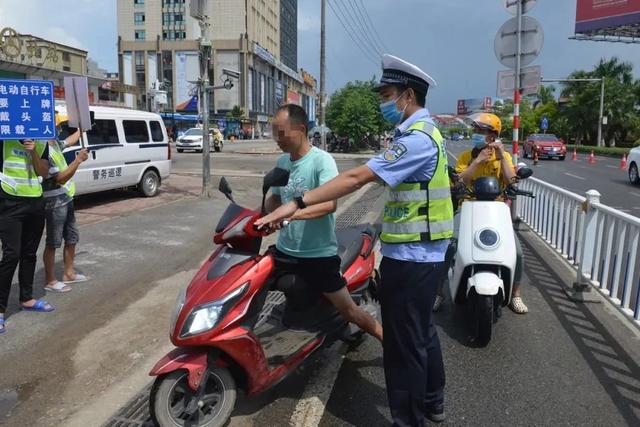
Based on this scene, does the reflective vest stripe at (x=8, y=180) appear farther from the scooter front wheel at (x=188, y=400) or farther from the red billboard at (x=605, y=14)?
the red billboard at (x=605, y=14)

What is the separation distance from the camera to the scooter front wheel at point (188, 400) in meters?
2.60

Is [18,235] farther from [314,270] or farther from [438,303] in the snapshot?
[438,303]

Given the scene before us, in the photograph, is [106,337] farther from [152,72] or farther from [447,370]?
[152,72]

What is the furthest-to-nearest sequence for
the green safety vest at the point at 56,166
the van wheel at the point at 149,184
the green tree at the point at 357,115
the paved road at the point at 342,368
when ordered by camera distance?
the green tree at the point at 357,115 < the van wheel at the point at 149,184 < the green safety vest at the point at 56,166 < the paved road at the point at 342,368

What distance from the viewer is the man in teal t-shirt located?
311 centimetres

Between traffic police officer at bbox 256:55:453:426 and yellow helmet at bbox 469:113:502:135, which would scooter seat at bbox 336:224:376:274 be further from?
yellow helmet at bbox 469:113:502:135

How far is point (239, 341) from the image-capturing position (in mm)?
2719

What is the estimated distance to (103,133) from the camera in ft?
33.7

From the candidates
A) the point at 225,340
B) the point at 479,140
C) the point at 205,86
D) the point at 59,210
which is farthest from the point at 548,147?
the point at 225,340

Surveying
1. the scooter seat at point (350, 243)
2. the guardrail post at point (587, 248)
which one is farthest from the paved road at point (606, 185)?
the scooter seat at point (350, 243)

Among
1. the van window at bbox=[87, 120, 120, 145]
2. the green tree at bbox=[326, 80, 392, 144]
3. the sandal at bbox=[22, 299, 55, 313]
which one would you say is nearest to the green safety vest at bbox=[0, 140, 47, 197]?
the sandal at bbox=[22, 299, 55, 313]

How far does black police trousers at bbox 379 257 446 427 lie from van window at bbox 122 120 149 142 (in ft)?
31.0

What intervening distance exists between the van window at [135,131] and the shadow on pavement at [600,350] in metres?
8.52

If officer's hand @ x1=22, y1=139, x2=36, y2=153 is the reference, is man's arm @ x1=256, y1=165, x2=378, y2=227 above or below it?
below
